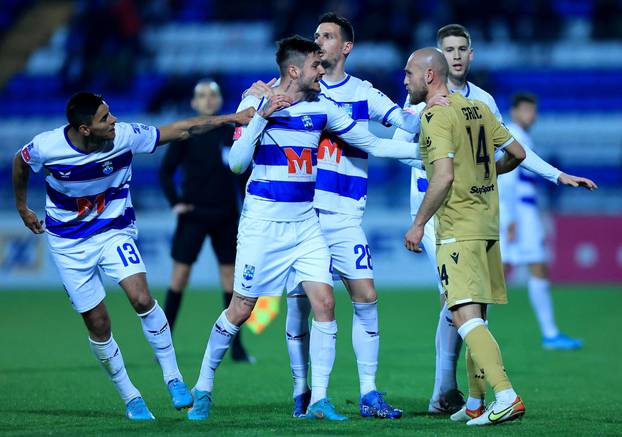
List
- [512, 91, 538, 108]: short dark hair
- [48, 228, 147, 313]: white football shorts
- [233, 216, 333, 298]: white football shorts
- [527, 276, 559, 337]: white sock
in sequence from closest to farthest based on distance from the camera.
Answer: [233, 216, 333, 298]: white football shorts
[48, 228, 147, 313]: white football shorts
[527, 276, 559, 337]: white sock
[512, 91, 538, 108]: short dark hair

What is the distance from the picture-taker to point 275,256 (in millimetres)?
6953

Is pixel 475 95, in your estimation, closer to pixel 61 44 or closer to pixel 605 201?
pixel 605 201

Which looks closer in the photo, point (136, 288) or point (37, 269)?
point (136, 288)

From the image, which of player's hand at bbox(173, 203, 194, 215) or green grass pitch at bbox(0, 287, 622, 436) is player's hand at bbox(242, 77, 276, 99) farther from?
player's hand at bbox(173, 203, 194, 215)

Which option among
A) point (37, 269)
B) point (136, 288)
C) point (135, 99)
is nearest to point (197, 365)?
point (136, 288)

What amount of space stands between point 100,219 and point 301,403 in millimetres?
1847

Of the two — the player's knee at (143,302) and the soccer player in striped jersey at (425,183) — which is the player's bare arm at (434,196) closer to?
the soccer player in striped jersey at (425,183)

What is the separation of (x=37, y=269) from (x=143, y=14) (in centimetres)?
907

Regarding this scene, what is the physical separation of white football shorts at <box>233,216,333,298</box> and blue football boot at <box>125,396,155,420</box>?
1.01 metres

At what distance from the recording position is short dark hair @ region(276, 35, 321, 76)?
6797mm

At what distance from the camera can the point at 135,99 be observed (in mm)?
23578

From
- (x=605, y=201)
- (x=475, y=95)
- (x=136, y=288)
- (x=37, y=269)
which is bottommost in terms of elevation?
(x=37, y=269)

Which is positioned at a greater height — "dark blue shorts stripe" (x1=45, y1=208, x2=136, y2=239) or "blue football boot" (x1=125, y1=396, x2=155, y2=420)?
"dark blue shorts stripe" (x1=45, y1=208, x2=136, y2=239)

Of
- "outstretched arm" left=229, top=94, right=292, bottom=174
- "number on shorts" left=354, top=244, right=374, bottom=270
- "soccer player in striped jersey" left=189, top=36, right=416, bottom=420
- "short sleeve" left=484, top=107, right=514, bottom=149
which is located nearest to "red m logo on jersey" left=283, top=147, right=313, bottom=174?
"soccer player in striped jersey" left=189, top=36, right=416, bottom=420
